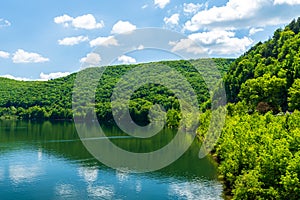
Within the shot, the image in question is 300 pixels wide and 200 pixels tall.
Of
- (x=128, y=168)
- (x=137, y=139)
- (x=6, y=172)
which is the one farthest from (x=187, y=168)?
(x=137, y=139)

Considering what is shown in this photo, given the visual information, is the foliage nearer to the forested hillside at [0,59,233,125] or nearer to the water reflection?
the water reflection

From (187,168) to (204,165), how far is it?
301 cm

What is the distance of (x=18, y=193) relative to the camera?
43156mm

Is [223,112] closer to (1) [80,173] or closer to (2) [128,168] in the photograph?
(2) [128,168]

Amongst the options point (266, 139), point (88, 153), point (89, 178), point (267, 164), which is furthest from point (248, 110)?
point (267, 164)

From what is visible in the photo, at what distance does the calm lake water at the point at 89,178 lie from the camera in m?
42.2

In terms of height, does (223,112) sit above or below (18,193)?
above

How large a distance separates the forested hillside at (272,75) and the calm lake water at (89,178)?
1872 centimetres

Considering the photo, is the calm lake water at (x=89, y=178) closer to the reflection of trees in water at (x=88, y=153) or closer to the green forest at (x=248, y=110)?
the reflection of trees in water at (x=88, y=153)

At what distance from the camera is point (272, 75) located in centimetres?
8169

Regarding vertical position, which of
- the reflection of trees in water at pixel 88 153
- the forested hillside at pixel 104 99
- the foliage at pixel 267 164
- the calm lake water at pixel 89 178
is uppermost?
Answer: the forested hillside at pixel 104 99

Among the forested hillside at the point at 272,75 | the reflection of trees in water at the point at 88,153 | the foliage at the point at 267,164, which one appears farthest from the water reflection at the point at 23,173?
the forested hillside at the point at 272,75

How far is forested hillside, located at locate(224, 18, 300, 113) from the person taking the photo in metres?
72.6

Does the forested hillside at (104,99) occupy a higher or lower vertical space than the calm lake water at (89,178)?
higher
